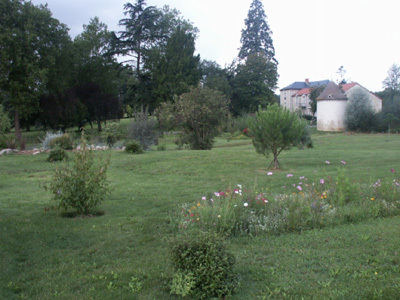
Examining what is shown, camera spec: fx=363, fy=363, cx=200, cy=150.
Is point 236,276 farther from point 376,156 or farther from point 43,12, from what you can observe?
point 43,12

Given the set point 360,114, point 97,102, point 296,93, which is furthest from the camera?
point 296,93

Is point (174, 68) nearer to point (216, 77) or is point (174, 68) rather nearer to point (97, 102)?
point (216, 77)

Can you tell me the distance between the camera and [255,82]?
48.5m

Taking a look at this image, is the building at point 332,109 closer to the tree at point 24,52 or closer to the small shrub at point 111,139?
the small shrub at point 111,139

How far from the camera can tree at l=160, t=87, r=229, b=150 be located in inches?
773

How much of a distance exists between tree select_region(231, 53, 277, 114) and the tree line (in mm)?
134

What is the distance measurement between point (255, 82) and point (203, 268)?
4649 cm

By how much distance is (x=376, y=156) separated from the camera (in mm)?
15680

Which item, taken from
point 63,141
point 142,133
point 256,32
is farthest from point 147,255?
point 256,32

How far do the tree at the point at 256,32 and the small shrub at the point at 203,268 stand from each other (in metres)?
53.4

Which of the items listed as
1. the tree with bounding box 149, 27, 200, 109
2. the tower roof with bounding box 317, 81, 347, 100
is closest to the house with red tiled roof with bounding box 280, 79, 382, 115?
the tower roof with bounding box 317, 81, 347, 100

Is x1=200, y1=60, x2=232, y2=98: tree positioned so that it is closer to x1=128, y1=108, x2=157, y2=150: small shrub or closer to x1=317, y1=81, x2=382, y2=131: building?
x1=317, y1=81, x2=382, y2=131: building

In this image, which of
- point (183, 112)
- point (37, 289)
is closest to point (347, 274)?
point (37, 289)

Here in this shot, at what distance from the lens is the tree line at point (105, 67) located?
27203 mm
